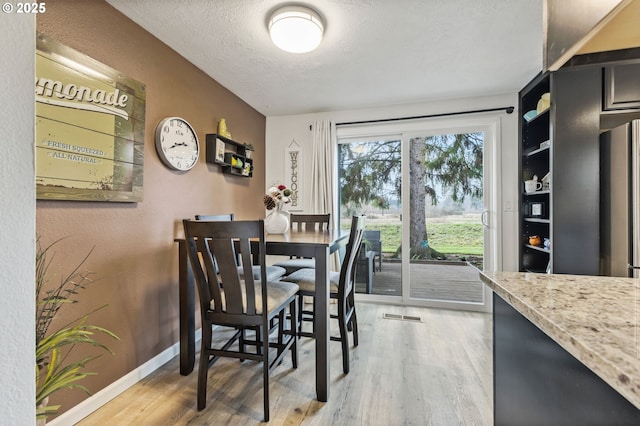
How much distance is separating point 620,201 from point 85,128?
3.38m

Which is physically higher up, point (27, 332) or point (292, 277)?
point (27, 332)

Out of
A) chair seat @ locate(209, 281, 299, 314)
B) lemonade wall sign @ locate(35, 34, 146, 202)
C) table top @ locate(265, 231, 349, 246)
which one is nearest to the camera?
lemonade wall sign @ locate(35, 34, 146, 202)

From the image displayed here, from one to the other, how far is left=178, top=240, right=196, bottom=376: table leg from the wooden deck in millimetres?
2248

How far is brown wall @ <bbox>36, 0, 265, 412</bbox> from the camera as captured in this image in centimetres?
149

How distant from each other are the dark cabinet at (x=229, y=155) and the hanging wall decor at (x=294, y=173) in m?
0.54

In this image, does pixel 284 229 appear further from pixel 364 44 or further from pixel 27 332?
pixel 27 332

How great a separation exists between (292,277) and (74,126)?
1.52 m

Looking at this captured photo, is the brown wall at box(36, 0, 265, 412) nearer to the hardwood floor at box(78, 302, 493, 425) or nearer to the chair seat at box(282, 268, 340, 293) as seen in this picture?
the hardwood floor at box(78, 302, 493, 425)

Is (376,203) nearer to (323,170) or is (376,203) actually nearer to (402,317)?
(323,170)

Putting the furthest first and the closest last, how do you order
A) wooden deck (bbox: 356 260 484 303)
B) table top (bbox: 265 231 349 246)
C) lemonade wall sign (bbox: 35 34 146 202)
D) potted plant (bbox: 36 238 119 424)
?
wooden deck (bbox: 356 260 484 303), table top (bbox: 265 231 349 246), lemonade wall sign (bbox: 35 34 146 202), potted plant (bbox: 36 238 119 424)

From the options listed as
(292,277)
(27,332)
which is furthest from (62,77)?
(292,277)

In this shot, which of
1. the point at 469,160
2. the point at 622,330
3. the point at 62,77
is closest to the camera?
the point at 622,330

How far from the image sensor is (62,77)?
140cm

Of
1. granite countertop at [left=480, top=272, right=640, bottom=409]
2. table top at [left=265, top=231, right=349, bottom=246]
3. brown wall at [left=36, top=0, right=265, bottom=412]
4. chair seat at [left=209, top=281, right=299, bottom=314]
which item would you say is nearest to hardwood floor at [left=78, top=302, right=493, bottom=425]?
brown wall at [left=36, top=0, right=265, bottom=412]
